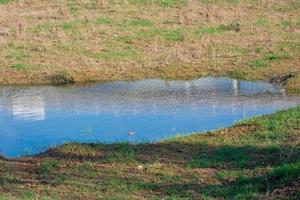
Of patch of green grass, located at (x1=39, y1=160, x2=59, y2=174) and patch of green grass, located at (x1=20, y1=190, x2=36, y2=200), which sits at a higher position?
patch of green grass, located at (x1=20, y1=190, x2=36, y2=200)

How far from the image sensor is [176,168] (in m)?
11.8

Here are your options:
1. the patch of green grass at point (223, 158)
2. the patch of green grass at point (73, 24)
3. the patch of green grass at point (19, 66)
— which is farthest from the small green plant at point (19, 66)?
the patch of green grass at point (223, 158)

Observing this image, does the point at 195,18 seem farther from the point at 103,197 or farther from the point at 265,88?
the point at 103,197

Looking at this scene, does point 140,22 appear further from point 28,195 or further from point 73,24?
point 28,195

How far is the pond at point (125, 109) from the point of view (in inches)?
638

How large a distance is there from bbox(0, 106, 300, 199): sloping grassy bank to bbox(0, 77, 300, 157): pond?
62.8 inches

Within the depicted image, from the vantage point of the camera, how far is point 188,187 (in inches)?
409

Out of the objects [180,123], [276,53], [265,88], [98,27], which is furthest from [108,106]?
[98,27]

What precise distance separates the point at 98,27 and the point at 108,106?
10.6 m

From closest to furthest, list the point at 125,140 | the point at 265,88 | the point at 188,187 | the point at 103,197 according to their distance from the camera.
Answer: the point at 103,197 < the point at 188,187 < the point at 125,140 < the point at 265,88

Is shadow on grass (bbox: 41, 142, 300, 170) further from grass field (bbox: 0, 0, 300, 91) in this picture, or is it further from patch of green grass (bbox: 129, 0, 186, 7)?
A: patch of green grass (bbox: 129, 0, 186, 7)

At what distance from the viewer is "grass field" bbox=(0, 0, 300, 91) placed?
78.0ft

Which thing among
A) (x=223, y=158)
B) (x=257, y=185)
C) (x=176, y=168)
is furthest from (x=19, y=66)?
(x=257, y=185)

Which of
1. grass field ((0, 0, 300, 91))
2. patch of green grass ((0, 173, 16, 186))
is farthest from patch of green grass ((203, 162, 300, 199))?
grass field ((0, 0, 300, 91))
